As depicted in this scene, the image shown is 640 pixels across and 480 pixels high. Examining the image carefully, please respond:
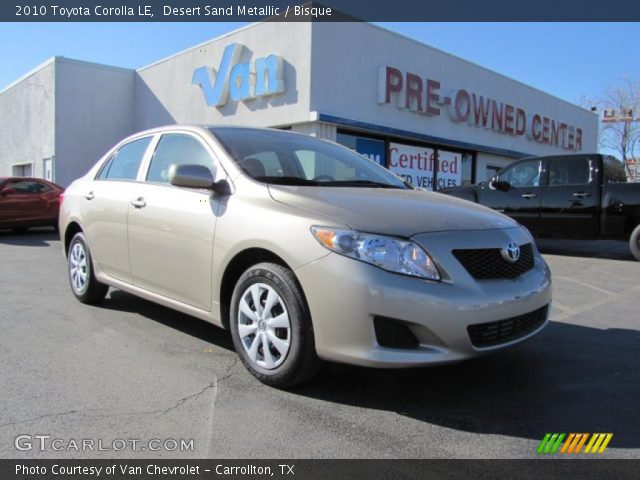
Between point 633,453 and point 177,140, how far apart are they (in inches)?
143

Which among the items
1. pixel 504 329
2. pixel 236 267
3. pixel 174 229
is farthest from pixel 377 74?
pixel 504 329

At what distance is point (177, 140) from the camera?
4320 mm

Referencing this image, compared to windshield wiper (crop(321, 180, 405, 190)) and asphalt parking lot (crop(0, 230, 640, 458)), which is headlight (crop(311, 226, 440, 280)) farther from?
windshield wiper (crop(321, 180, 405, 190))

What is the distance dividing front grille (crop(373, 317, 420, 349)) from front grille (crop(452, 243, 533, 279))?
496mm

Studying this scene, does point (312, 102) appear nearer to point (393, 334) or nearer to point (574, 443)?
point (393, 334)

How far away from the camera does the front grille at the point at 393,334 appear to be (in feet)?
9.28

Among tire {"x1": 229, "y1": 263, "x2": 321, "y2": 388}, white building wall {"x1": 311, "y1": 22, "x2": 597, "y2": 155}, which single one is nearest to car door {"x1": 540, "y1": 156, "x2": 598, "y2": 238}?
white building wall {"x1": 311, "y1": 22, "x2": 597, "y2": 155}

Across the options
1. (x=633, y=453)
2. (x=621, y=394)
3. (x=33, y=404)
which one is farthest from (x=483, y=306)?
(x=33, y=404)

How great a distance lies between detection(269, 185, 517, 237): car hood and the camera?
9.78 feet

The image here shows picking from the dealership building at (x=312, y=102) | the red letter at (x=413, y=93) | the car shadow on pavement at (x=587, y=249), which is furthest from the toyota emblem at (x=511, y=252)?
the red letter at (x=413, y=93)

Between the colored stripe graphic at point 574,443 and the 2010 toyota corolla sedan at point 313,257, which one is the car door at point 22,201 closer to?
the 2010 toyota corolla sedan at point 313,257

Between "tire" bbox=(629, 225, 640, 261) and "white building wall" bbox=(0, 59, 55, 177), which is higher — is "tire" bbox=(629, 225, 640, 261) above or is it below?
below

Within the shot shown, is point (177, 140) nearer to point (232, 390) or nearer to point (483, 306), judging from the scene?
point (232, 390)

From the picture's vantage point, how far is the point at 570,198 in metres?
9.65
